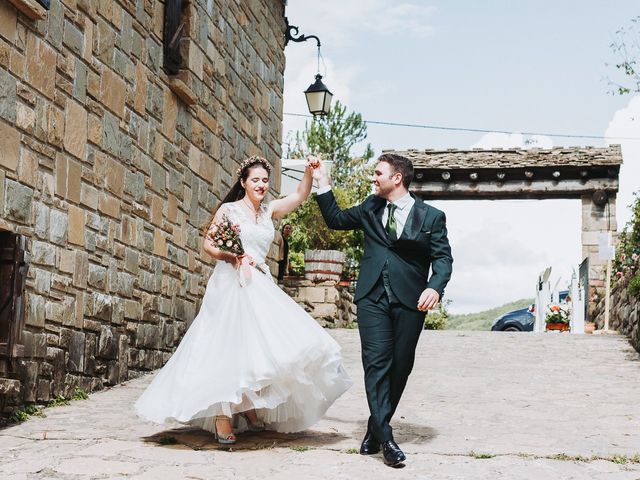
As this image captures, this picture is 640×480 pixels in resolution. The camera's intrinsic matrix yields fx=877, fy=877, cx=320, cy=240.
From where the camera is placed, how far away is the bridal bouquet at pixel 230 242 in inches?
211

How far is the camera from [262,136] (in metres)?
12.4

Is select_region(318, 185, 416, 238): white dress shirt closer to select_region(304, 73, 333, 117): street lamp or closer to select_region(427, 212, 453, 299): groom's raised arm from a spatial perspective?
select_region(427, 212, 453, 299): groom's raised arm

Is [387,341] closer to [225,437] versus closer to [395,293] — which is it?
[395,293]

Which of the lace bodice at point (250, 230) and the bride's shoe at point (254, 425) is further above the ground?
the lace bodice at point (250, 230)

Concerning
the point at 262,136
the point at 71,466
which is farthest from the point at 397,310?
the point at 262,136

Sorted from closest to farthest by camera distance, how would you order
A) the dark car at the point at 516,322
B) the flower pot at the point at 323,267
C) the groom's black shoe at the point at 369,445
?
the groom's black shoe at the point at 369,445 → the flower pot at the point at 323,267 → the dark car at the point at 516,322

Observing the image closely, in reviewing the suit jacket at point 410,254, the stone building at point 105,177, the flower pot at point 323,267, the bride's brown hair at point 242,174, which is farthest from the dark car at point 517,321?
the suit jacket at point 410,254

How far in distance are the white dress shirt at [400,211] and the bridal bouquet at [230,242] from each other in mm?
893

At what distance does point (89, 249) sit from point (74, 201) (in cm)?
46

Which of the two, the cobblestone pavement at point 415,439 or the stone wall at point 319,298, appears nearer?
the cobblestone pavement at point 415,439

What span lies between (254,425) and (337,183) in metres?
26.8

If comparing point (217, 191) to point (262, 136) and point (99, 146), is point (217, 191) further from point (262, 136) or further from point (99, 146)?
point (99, 146)

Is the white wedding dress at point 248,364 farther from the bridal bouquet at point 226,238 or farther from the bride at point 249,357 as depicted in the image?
the bridal bouquet at point 226,238

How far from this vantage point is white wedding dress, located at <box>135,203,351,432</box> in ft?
16.5
